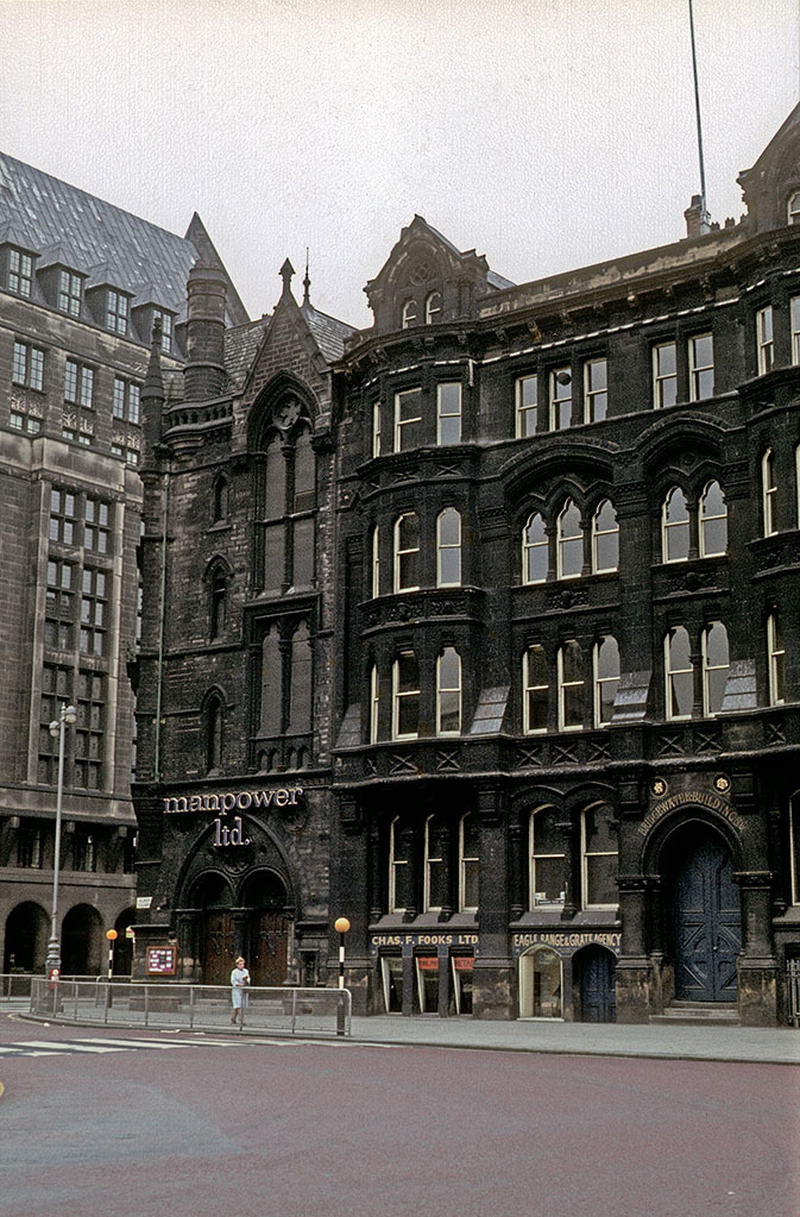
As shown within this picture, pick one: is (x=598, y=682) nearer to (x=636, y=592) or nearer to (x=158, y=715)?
(x=636, y=592)

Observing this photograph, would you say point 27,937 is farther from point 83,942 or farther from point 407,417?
point 407,417

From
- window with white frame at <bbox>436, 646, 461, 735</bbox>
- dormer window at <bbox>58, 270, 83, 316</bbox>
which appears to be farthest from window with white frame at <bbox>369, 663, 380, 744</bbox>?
dormer window at <bbox>58, 270, 83, 316</bbox>

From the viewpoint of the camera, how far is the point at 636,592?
140 feet

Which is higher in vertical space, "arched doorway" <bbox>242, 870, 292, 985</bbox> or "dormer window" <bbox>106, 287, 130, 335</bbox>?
"dormer window" <bbox>106, 287, 130, 335</bbox>

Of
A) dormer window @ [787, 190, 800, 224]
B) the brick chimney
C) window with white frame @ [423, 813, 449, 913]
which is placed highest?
the brick chimney

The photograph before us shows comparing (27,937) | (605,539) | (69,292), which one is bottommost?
(27,937)

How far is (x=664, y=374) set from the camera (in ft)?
144

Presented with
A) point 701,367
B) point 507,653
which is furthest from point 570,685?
point 701,367

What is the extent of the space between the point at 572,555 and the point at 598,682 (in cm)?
372

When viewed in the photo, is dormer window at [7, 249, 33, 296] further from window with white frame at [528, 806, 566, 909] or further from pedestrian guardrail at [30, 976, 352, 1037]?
pedestrian guardrail at [30, 976, 352, 1037]

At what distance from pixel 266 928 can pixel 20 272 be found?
43784 millimetres

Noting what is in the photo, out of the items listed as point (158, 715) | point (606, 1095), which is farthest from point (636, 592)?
point (606, 1095)

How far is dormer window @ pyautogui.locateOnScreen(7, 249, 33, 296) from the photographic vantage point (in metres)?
81.1

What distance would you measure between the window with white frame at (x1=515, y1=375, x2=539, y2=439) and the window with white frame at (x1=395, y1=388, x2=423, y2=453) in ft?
9.51
